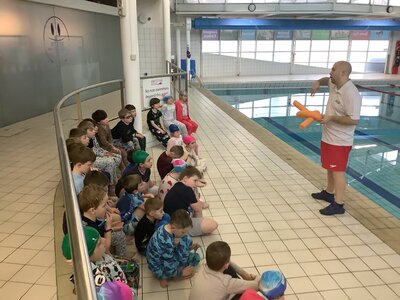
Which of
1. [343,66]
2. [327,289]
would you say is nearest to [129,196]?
[327,289]

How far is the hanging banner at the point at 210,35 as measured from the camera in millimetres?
17406

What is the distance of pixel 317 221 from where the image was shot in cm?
342

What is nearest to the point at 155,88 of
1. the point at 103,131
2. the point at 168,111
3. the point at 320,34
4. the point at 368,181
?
the point at 168,111

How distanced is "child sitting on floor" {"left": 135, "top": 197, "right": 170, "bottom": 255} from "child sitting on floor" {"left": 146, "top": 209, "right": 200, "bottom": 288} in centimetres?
19

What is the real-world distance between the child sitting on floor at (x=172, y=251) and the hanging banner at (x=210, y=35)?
53.2ft

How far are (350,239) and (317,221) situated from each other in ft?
1.24

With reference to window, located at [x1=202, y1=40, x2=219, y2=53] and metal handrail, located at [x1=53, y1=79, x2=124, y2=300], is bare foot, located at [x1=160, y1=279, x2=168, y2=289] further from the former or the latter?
window, located at [x1=202, y1=40, x2=219, y2=53]

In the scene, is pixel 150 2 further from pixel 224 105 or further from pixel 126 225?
pixel 126 225

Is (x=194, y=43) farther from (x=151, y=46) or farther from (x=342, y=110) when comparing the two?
(x=342, y=110)

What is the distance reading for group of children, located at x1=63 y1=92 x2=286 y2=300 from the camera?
190cm

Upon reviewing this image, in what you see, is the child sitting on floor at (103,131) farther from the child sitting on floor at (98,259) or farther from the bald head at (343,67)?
the bald head at (343,67)

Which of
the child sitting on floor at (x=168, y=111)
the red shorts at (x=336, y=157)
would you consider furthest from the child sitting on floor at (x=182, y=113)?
the red shorts at (x=336, y=157)

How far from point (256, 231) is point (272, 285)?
4.66 feet

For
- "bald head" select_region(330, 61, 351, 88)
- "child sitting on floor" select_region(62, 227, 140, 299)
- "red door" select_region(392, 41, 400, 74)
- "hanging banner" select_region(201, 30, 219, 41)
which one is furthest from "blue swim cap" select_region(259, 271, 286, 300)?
"red door" select_region(392, 41, 400, 74)
